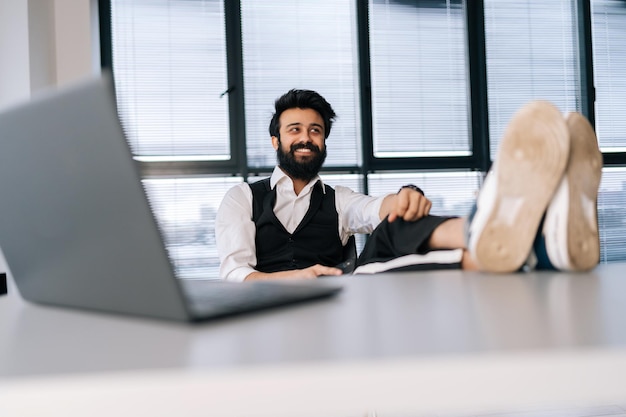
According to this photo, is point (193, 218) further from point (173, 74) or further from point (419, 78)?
point (419, 78)

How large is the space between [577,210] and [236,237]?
1.74 metres

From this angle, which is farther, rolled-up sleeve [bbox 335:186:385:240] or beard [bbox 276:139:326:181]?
beard [bbox 276:139:326:181]

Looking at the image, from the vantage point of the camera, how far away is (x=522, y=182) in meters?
0.89

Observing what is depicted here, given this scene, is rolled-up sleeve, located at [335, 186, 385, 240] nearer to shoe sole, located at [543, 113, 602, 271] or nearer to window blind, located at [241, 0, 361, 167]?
window blind, located at [241, 0, 361, 167]

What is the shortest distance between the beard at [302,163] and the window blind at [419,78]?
1.36 meters

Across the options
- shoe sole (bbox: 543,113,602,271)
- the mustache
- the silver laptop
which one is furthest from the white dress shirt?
the silver laptop

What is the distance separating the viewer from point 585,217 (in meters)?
0.94

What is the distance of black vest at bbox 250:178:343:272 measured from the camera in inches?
101

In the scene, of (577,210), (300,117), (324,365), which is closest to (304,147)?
(300,117)

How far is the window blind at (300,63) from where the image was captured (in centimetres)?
392

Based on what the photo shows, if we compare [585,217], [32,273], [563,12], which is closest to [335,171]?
[563,12]

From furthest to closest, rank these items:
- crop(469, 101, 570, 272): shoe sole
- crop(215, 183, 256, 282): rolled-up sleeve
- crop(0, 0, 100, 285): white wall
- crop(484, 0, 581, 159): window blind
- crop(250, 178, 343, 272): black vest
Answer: crop(484, 0, 581, 159): window blind < crop(0, 0, 100, 285): white wall < crop(250, 178, 343, 272): black vest < crop(215, 183, 256, 282): rolled-up sleeve < crop(469, 101, 570, 272): shoe sole

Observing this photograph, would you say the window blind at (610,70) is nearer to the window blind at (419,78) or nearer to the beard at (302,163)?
the window blind at (419,78)

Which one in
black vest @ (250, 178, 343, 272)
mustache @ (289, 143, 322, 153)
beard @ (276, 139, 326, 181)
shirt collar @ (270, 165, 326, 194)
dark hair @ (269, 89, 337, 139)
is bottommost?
black vest @ (250, 178, 343, 272)
